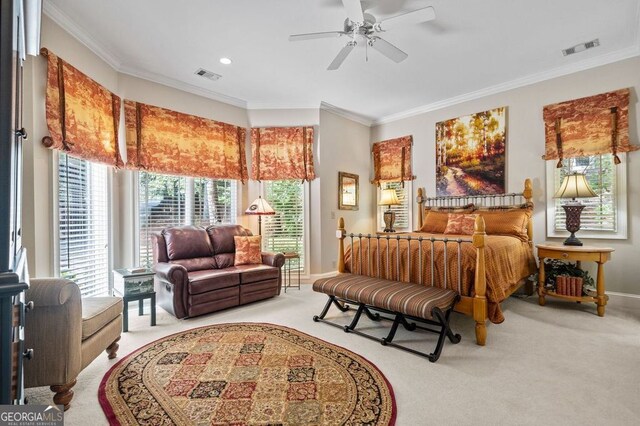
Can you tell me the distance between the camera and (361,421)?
176cm

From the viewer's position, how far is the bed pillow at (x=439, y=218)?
4723 mm

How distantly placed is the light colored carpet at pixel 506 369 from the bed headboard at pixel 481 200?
1.54m

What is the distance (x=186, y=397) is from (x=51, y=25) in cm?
359

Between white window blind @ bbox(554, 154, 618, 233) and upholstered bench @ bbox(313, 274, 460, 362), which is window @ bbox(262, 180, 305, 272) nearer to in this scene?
upholstered bench @ bbox(313, 274, 460, 362)

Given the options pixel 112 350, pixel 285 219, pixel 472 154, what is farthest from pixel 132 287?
pixel 472 154

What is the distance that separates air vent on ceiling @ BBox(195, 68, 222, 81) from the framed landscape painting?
3.83 meters

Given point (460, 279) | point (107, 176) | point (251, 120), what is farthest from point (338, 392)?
point (251, 120)

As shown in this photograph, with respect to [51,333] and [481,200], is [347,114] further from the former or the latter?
[51,333]

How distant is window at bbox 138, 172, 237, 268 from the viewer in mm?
4188

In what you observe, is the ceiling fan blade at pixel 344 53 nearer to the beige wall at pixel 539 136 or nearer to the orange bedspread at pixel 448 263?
Result: the orange bedspread at pixel 448 263

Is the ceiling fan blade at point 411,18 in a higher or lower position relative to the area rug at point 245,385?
higher

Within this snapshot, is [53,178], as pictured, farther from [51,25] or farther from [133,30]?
[133,30]

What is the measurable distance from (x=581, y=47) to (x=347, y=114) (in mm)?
3462

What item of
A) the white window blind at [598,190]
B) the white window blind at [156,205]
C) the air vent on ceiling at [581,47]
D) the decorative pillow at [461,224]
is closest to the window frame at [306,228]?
the white window blind at [156,205]
